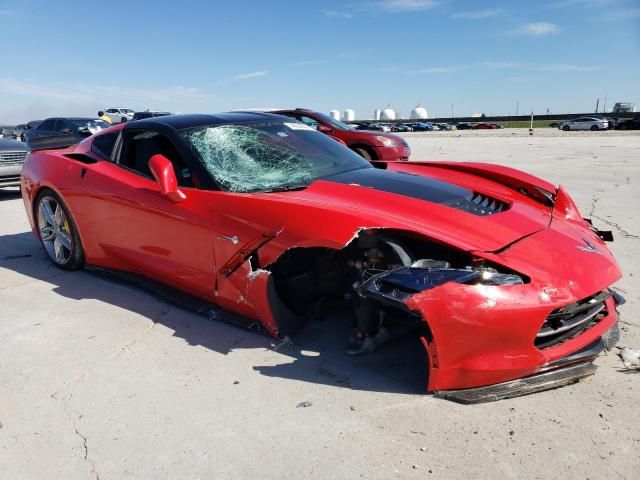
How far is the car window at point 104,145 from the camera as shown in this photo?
381 centimetres

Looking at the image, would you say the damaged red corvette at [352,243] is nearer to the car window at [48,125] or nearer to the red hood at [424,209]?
the red hood at [424,209]

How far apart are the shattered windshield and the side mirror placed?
215mm

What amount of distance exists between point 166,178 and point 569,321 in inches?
87.7

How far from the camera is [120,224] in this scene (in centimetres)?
344

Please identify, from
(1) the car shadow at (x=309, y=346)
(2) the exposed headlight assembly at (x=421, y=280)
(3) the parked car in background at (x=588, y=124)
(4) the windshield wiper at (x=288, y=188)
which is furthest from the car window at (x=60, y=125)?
(3) the parked car in background at (x=588, y=124)

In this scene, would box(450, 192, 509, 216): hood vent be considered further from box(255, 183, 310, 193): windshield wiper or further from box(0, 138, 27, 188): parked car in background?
box(0, 138, 27, 188): parked car in background

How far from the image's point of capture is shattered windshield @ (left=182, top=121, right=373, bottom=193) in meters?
2.98

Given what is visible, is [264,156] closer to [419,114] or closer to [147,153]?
[147,153]

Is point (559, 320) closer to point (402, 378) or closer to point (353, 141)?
point (402, 378)

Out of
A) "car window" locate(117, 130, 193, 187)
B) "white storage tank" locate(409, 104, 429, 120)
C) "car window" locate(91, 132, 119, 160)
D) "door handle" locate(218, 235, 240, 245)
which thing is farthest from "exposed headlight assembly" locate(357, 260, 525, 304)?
"white storage tank" locate(409, 104, 429, 120)

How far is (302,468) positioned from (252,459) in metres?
0.20

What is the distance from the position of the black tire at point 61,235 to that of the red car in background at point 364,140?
5573 mm

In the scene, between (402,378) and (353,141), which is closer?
(402,378)

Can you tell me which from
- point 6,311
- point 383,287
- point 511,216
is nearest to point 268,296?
point 383,287
